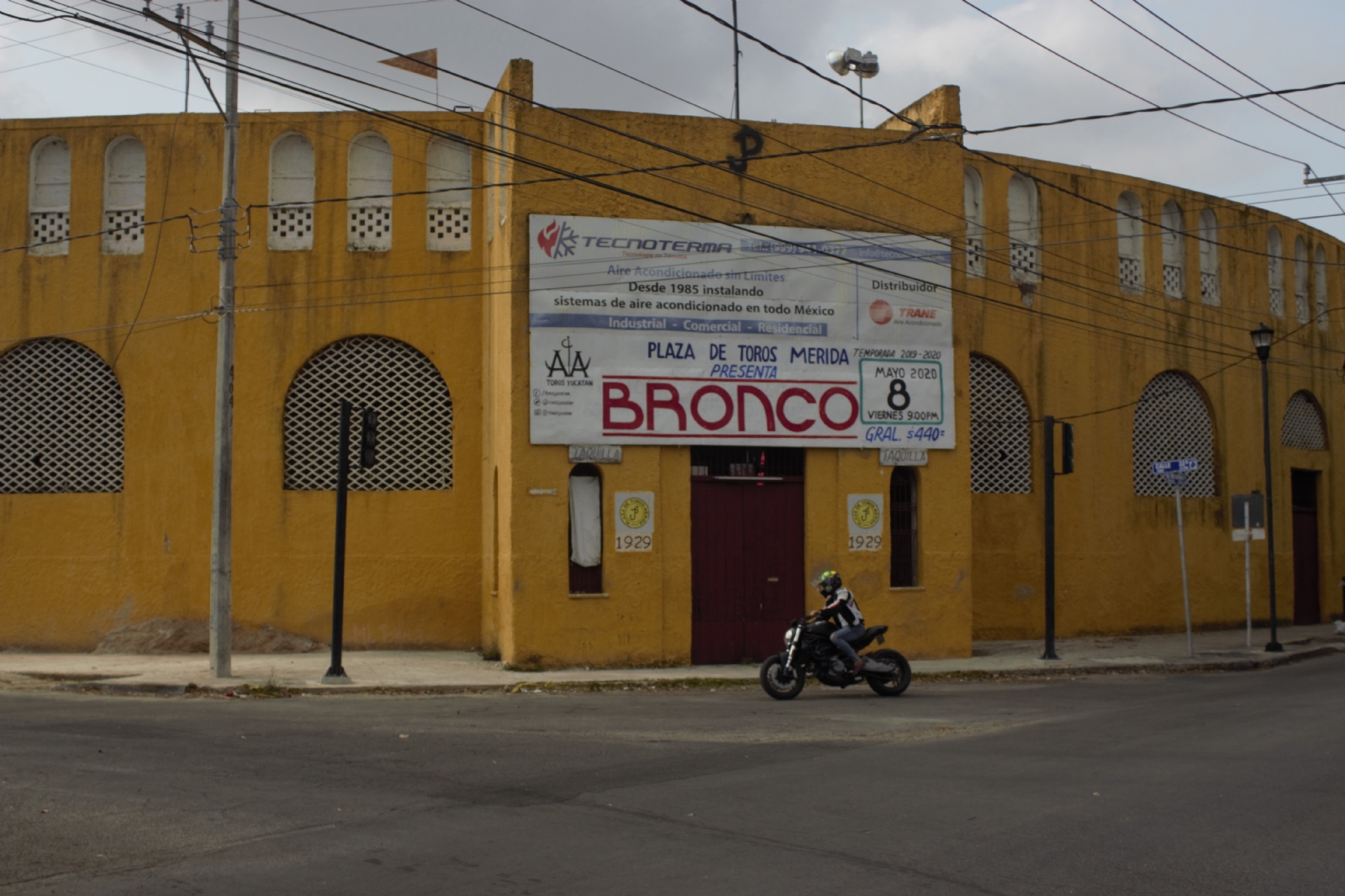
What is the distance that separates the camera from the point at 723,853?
6887mm

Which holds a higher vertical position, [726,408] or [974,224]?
[974,224]

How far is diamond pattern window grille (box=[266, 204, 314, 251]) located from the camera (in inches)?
762

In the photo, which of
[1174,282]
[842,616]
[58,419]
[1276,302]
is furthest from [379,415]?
[1276,302]

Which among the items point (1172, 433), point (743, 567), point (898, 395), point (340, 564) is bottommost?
point (743, 567)

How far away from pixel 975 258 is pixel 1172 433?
552 centimetres

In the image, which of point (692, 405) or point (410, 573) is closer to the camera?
point (692, 405)

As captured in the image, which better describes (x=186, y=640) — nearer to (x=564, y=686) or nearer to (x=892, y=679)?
(x=564, y=686)

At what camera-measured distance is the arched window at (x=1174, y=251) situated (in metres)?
24.4

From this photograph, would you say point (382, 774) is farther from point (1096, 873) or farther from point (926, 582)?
point (926, 582)

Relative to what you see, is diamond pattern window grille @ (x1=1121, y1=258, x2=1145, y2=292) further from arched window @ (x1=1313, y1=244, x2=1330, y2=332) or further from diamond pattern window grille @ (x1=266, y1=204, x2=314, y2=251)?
diamond pattern window grille @ (x1=266, y1=204, x2=314, y2=251)

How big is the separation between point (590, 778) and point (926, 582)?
10.8 meters

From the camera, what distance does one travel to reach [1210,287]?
25172 millimetres

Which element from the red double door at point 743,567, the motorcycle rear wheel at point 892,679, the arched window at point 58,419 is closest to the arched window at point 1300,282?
the red double door at point 743,567

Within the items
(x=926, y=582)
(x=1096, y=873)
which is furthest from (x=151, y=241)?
(x=1096, y=873)
